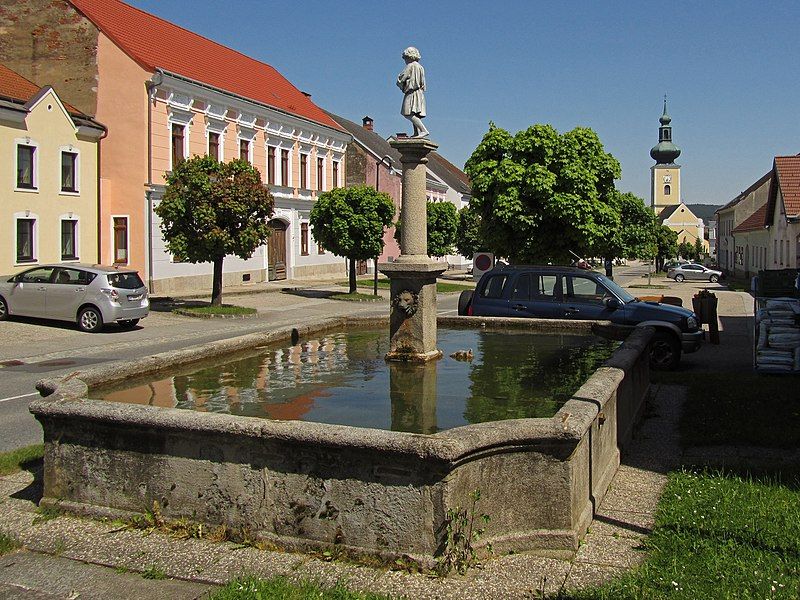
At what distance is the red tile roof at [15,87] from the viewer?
1029 inches

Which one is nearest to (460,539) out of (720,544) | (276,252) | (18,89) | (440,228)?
(720,544)

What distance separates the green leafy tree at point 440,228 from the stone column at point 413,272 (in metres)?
35.2

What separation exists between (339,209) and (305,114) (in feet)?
44.7

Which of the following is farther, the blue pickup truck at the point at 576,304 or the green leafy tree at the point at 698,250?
the green leafy tree at the point at 698,250

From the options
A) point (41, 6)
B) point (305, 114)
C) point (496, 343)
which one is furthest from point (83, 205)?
point (496, 343)

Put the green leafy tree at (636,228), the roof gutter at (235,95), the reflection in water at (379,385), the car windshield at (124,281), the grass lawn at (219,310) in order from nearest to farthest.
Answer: the reflection in water at (379,385), the car windshield at (124,281), the grass lawn at (219,310), the roof gutter at (235,95), the green leafy tree at (636,228)

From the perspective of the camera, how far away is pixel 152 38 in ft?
116

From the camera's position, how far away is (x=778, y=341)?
12.7 m

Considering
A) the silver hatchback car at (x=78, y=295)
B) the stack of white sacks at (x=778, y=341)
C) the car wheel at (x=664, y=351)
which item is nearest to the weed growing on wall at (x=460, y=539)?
the stack of white sacks at (x=778, y=341)

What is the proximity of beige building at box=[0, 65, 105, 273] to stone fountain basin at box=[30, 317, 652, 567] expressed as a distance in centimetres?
2134

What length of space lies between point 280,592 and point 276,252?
3610 cm

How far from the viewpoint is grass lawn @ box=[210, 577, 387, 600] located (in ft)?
15.6

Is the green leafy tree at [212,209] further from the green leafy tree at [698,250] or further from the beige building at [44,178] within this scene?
the green leafy tree at [698,250]

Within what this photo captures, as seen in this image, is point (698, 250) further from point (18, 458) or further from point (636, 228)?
point (18, 458)
